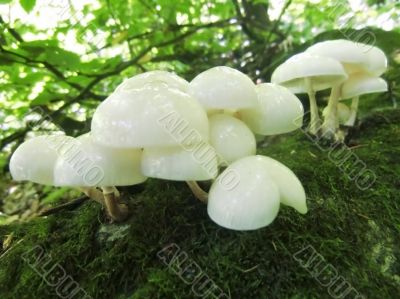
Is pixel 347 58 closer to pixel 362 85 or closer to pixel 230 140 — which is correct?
pixel 362 85

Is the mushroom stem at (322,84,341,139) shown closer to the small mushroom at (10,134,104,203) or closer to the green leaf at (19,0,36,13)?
the small mushroom at (10,134,104,203)

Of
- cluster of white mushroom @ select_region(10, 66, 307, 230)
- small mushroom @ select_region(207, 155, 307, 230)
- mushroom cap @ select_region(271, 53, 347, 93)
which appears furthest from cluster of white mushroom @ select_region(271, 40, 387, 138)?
small mushroom @ select_region(207, 155, 307, 230)

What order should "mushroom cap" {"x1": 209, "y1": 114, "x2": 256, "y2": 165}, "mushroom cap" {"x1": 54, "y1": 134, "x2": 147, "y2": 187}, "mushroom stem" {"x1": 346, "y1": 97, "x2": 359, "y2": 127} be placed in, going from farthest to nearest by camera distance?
"mushroom stem" {"x1": 346, "y1": 97, "x2": 359, "y2": 127} → "mushroom cap" {"x1": 209, "y1": 114, "x2": 256, "y2": 165} → "mushroom cap" {"x1": 54, "y1": 134, "x2": 147, "y2": 187}

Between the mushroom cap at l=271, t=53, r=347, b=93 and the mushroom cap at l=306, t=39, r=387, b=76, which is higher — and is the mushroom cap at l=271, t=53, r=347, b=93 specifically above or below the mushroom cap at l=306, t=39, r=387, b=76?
above

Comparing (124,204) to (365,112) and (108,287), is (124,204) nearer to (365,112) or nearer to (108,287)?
(108,287)

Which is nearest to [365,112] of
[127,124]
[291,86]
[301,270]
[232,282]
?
[291,86]

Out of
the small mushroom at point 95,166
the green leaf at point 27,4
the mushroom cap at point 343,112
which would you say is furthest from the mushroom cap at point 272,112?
the green leaf at point 27,4

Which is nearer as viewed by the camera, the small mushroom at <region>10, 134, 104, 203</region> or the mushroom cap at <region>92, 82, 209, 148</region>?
the mushroom cap at <region>92, 82, 209, 148</region>

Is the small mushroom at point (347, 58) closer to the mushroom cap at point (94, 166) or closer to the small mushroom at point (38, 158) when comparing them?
the mushroom cap at point (94, 166)

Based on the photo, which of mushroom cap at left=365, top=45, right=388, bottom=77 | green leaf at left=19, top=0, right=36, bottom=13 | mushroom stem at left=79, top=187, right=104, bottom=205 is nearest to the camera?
mushroom stem at left=79, top=187, right=104, bottom=205

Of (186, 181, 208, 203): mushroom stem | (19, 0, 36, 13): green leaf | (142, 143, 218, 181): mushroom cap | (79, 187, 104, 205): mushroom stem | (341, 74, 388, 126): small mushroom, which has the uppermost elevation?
(19, 0, 36, 13): green leaf
